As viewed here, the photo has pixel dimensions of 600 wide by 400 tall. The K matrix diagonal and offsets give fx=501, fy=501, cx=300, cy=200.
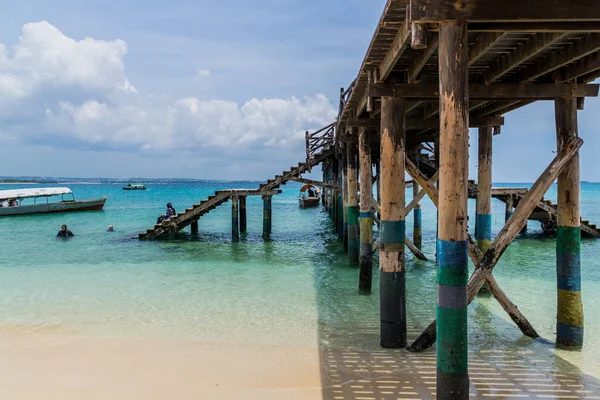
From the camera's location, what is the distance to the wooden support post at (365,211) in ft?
37.5

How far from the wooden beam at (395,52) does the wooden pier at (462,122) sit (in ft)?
0.08

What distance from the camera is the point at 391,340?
752 cm

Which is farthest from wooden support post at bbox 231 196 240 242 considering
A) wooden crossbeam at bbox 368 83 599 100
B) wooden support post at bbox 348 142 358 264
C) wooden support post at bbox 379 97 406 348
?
wooden crossbeam at bbox 368 83 599 100

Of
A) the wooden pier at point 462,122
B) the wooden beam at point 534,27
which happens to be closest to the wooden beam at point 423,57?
the wooden pier at point 462,122

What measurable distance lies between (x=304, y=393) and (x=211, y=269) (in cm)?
985

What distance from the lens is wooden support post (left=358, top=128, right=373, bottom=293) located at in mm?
11438

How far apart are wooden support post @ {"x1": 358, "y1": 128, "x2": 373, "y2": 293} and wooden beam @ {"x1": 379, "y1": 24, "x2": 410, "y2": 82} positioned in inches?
176

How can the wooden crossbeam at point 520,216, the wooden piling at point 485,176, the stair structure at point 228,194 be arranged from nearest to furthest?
the wooden crossbeam at point 520,216
the wooden piling at point 485,176
the stair structure at point 228,194

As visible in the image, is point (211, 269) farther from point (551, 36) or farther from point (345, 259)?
point (551, 36)

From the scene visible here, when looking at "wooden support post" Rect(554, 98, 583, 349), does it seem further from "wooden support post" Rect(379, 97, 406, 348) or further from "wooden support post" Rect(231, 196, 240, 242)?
"wooden support post" Rect(231, 196, 240, 242)

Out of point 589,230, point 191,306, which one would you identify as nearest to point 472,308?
point 191,306

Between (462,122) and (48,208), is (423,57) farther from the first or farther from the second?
(48,208)

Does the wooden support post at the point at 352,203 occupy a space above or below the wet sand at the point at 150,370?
above

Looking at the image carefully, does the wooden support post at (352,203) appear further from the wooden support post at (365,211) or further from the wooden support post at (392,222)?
the wooden support post at (392,222)
